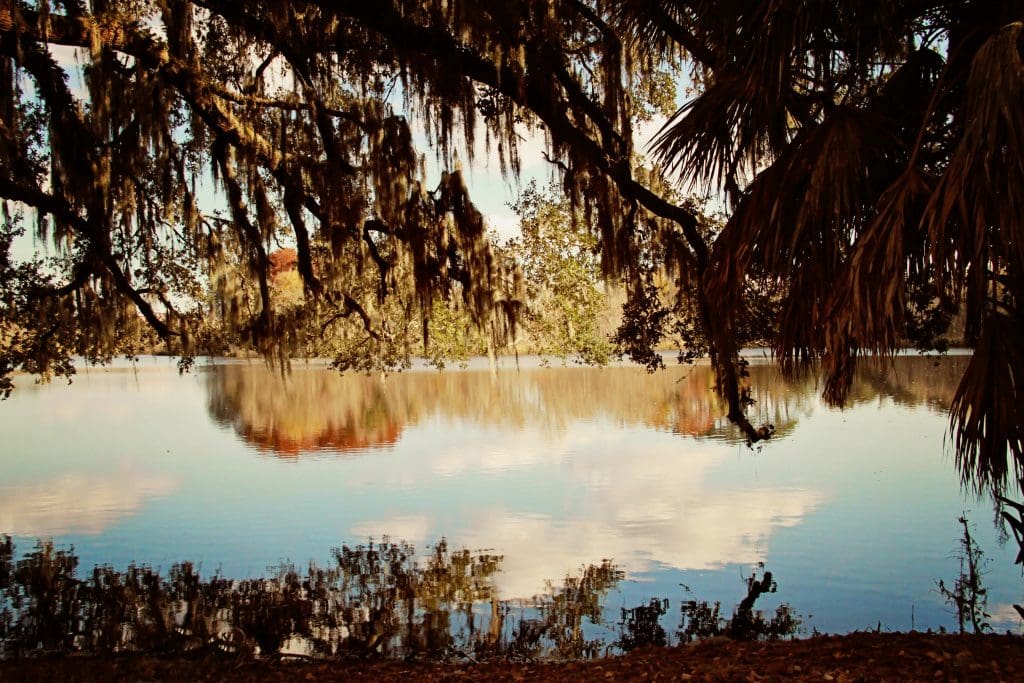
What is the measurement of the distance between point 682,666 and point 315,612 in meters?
3.25

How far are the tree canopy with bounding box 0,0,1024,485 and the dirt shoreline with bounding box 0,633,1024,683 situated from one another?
0.93 meters

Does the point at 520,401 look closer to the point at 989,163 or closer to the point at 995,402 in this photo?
the point at 995,402

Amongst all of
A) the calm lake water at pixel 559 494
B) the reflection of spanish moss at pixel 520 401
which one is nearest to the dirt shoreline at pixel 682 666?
the calm lake water at pixel 559 494

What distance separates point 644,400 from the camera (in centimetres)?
2662

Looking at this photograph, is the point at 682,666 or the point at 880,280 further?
the point at 682,666

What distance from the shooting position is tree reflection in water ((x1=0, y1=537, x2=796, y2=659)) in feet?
18.4

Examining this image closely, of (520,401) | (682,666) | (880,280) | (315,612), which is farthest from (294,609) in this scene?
(520,401)

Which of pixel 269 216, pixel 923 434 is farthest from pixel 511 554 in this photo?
pixel 923 434

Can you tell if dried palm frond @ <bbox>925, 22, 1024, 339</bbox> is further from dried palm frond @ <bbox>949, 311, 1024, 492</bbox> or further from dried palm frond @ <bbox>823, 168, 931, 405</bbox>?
dried palm frond @ <bbox>949, 311, 1024, 492</bbox>

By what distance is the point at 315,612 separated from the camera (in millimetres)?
6496

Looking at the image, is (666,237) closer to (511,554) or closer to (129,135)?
(511,554)

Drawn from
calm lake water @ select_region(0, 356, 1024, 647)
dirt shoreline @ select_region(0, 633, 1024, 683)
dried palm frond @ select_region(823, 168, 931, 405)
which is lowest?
calm lake water @ select_region(0, 356, 1024, 647)

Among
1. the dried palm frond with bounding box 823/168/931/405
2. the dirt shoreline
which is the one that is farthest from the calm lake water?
the dirt shoreline

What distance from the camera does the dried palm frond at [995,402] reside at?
3.32 m
